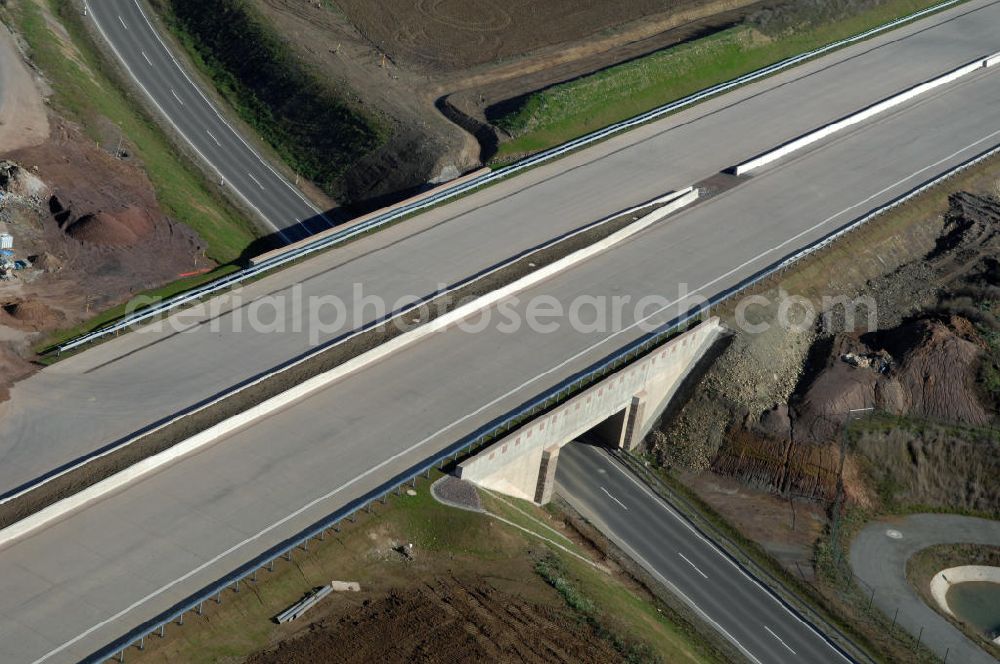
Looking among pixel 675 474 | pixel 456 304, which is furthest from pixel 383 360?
pixel 675 474

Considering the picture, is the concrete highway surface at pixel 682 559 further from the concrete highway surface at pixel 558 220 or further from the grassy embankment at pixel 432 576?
the concrete highway surface at pixel 558 220

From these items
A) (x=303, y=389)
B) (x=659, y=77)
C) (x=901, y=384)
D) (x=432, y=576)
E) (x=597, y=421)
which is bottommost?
(x=432, y=576)

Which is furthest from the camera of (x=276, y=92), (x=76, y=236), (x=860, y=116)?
(x=860, y=116)

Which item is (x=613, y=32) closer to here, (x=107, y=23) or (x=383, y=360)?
(x=107, y=23)

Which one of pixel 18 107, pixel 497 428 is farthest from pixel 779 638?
pixel 18 107

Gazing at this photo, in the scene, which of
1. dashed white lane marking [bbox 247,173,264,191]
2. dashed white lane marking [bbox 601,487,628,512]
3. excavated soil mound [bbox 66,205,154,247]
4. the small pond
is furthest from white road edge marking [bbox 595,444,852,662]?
dashed white lane marking [bbox 247,173,264,191]

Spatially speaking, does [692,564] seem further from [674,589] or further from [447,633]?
[447,633]

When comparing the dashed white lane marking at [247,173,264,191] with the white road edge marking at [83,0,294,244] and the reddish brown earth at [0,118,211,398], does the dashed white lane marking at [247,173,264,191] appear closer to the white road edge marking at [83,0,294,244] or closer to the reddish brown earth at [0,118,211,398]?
the white road edge marking at [83,0,294,244]

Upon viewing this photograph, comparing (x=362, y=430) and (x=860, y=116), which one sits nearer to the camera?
(x=362, y=430)
